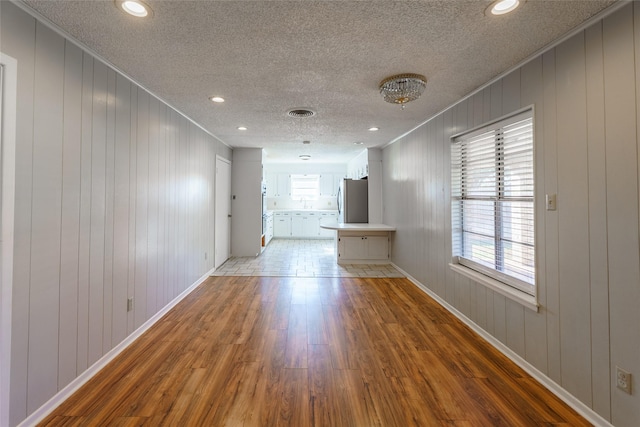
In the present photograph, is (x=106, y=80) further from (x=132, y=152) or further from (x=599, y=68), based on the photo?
(x=599, y=68)

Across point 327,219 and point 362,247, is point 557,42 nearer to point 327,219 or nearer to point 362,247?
point 362,247

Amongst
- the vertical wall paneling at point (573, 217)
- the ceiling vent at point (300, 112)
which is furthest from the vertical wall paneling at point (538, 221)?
the ceiling vent at point (300, 112)

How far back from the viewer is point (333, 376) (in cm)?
196

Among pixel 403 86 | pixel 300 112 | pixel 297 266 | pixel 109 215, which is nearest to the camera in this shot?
pixel 109 215

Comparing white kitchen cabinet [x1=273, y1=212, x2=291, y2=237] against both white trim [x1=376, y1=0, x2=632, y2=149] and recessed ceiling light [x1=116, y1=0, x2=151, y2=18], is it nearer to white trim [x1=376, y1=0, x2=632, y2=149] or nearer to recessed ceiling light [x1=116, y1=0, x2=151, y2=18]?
white trim [x1=376, y1=0, x2=632, y2=149]

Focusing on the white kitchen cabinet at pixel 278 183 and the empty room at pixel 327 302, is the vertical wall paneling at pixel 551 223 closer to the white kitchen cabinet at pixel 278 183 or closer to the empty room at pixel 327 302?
the empty room at pixel 327 302

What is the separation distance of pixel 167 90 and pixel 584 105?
3205 millimetres

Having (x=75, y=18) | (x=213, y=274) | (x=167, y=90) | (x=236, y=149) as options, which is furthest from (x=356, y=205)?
(x=75, y=18)

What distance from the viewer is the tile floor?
466cm

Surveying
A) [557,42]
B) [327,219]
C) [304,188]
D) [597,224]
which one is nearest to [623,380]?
[597,224]

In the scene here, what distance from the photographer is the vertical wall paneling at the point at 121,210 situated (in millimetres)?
2225

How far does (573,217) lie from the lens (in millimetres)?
1714

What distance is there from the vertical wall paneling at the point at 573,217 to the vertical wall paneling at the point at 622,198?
13cm

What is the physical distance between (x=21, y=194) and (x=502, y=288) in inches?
126
